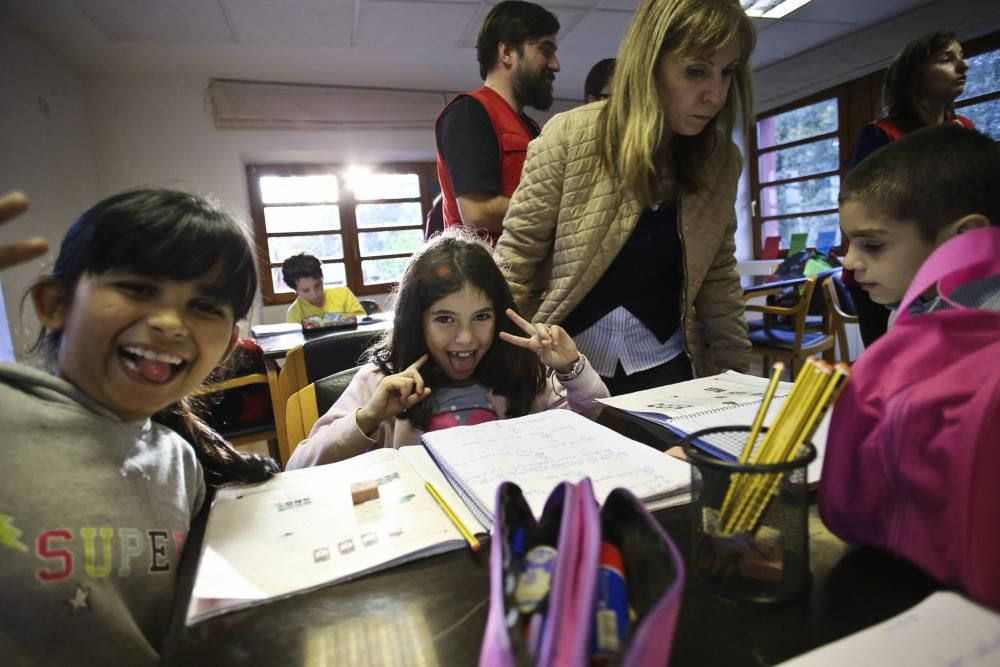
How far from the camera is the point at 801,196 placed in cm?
520

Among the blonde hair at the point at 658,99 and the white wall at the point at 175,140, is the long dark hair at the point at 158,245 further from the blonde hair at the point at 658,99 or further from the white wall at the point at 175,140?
the white wall at the point at 175,140

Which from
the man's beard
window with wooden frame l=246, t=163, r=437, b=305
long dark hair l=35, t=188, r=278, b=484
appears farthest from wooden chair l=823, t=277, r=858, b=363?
window with wooden frame l=246, t=163, r=437, b=305

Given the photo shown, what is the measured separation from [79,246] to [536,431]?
0.63 meters

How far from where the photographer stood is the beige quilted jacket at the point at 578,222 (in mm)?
1229

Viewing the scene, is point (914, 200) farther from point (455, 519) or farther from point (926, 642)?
point (455, 519)

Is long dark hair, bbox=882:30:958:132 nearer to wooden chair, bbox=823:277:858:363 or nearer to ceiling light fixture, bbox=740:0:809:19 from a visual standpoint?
wooden chair, bbox=823:277:858:363

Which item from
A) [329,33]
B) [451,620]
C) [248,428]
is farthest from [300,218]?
[451,620]

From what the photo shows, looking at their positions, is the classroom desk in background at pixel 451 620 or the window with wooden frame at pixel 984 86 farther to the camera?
the window with wooden frame at pixel 984 86

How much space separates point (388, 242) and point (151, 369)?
5.22m

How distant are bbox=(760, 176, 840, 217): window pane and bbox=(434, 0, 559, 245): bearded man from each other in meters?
4.24

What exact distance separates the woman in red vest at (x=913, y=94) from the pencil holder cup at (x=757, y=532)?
160cm

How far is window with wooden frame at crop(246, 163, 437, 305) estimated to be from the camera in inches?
205

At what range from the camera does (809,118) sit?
5020 millimetres

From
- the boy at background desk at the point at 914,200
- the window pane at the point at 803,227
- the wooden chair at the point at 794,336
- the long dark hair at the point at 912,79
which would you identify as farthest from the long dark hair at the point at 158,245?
the window pane at the point at 803,227
